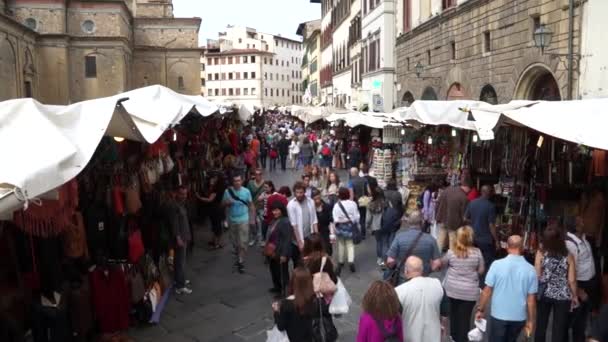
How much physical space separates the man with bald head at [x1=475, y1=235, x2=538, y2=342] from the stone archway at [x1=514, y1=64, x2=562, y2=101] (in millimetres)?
10067

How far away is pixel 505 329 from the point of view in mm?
4965

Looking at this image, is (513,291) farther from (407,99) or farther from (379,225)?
(407,99)

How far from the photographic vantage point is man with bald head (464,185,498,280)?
7305mm

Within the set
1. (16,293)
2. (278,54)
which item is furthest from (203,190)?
(278,54)

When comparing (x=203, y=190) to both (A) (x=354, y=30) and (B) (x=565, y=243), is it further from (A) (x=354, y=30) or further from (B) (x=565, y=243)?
(A) (x=354, y=30)

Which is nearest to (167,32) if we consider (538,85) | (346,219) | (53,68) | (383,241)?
(53,68)

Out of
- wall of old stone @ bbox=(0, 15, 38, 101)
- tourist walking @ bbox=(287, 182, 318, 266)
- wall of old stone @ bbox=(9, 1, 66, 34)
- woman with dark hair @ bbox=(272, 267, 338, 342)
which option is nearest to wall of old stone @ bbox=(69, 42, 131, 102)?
wall of old stone @ bbox=(9, 1, 66, 34)

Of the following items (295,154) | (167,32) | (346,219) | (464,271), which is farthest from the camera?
(167,32)

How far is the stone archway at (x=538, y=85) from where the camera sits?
14.2 m

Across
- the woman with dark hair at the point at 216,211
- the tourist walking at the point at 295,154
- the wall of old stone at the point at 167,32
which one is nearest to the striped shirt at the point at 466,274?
the woman with dark hair at the point at 216,211

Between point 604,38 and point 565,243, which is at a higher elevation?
point 604,38

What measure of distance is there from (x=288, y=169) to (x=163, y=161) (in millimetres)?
13105

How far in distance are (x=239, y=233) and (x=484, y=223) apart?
3.53 metres

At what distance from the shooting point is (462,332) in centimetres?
559
